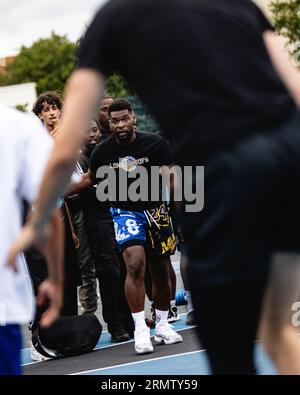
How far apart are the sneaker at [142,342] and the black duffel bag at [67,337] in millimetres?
507

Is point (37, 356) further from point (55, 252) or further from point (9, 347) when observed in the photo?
point (55, 252)

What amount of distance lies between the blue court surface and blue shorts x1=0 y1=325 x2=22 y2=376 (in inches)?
129

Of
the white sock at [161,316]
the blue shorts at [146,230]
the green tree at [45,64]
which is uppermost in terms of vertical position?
the green tree at [45,64]

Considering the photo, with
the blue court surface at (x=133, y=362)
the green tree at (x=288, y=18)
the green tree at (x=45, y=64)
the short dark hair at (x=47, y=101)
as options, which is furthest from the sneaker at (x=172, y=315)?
the green tree at (x=45, y=64)

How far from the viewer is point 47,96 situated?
9234mm

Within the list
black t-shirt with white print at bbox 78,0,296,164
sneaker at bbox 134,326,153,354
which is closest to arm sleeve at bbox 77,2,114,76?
black t-shirt with white print at bbox 78,0,296,164

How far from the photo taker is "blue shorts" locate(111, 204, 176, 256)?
8266 millimetres

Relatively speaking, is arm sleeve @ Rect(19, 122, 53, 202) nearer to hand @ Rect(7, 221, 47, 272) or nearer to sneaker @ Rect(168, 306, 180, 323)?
hand @ Rect(7, 221, 47, 272)

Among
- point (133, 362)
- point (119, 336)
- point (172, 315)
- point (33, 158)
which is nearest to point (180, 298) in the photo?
point (172, 315)

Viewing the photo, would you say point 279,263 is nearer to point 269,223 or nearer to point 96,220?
point 269,223

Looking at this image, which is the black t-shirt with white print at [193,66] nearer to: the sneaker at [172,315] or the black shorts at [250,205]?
the black shorts at [250,205]

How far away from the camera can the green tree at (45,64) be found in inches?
3725

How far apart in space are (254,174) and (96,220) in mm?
6461
